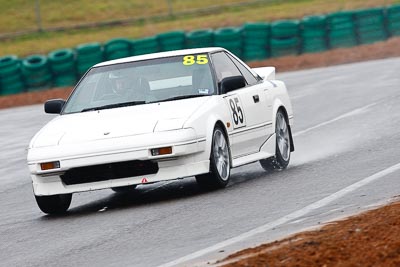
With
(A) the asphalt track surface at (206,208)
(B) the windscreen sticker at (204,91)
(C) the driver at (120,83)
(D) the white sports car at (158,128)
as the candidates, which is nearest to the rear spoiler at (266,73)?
(D) the white sports car at (158,128)

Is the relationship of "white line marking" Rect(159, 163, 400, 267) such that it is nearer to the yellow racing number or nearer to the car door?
the car door

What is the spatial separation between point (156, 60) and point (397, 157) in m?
2.81

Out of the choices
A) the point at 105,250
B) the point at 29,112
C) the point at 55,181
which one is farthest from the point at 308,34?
the point at 105,250

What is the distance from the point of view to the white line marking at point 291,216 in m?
8.12

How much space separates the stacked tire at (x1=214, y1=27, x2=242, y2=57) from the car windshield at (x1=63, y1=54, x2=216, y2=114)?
73.0 ft

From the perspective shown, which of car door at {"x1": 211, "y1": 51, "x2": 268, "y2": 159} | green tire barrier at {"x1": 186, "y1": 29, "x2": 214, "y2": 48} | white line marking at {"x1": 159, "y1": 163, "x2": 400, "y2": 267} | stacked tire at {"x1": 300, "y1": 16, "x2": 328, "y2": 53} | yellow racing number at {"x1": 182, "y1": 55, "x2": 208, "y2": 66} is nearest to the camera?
white line marking at {"x1": 159, "y1": 163, "x2": 400, "y2": 267}

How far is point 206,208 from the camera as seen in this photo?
10461 mm

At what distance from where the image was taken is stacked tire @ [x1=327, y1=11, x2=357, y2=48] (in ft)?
117

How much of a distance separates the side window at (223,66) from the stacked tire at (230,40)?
2168 centimetres

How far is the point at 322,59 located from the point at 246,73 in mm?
21762

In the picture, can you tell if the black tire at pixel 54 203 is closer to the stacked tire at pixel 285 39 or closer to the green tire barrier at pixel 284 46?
the stacked tire at pixel 285 39

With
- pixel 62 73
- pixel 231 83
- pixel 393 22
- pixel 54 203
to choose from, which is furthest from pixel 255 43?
pixel 54 203

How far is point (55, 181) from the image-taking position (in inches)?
443

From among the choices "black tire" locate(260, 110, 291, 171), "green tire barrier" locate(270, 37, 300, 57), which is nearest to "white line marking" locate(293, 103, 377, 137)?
"black tire" locate(260, 110, 291, 171)
